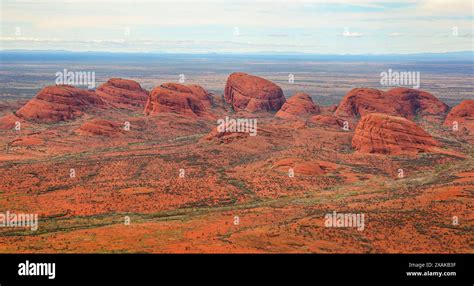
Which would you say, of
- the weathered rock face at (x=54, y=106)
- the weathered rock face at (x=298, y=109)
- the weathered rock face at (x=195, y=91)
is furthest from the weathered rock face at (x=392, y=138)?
the weathered rock face at (x=54, y=106)

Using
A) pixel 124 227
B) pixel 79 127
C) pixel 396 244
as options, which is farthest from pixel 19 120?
pixel 396 244

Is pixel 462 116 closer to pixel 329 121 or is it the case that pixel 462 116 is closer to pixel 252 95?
pixel 329 121

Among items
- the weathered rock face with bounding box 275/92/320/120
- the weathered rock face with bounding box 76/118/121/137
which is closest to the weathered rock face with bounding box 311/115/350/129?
the weathered rock face with bounding box 275/92/320/120

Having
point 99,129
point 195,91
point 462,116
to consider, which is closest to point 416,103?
point 462,116

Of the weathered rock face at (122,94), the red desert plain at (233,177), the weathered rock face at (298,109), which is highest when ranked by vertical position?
the weathered rock face at (122,94)

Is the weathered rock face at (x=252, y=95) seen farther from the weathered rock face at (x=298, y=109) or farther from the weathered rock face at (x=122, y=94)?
the weathered rock face at (x=122, y=94)

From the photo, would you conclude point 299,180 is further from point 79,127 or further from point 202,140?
point 79,127

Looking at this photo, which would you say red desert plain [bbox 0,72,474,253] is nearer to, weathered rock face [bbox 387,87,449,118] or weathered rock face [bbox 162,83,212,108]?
weathered rock face [bbox 387,87,449,118]
